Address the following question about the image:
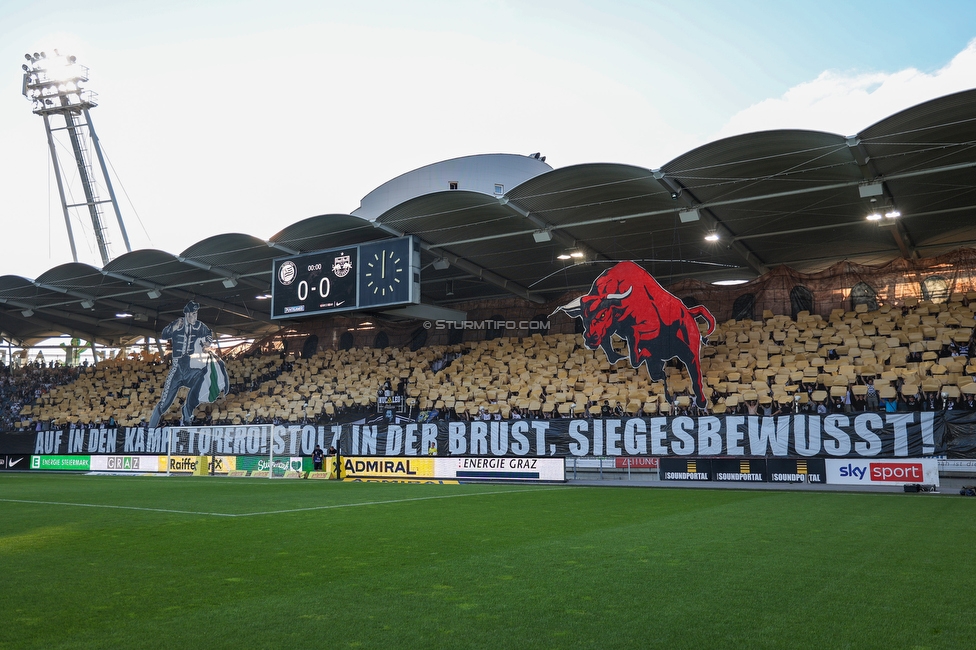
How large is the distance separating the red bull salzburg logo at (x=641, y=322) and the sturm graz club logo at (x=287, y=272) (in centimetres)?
1073

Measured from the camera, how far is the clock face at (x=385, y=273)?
26000 millimetres

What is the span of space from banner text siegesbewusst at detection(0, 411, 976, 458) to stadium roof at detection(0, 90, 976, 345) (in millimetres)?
6551

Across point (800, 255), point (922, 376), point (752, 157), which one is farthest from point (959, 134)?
point (800, 255)

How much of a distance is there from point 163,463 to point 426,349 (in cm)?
1278

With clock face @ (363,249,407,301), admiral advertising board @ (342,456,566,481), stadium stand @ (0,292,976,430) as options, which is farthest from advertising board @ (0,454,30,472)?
clock face @ (363,249,407,301)

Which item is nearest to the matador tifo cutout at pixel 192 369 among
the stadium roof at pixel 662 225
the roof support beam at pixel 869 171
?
the stadium roof at pixel 662 225

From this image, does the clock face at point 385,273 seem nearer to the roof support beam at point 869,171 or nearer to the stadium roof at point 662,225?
the stadium roof at point 662,225

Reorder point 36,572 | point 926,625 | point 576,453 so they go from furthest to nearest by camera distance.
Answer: point 576,453, point 36,572, point 926,625

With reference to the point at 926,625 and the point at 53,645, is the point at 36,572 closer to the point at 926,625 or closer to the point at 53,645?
the point at 53,645

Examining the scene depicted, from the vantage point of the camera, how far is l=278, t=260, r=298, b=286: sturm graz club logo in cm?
2797

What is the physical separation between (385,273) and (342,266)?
182 centimetres

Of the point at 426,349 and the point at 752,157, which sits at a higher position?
the point at 752,157

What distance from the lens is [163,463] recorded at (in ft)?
98.6

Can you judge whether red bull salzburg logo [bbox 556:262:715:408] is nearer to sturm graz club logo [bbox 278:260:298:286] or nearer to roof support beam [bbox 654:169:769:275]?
roof support beam [bbox 654:169:769:275]
